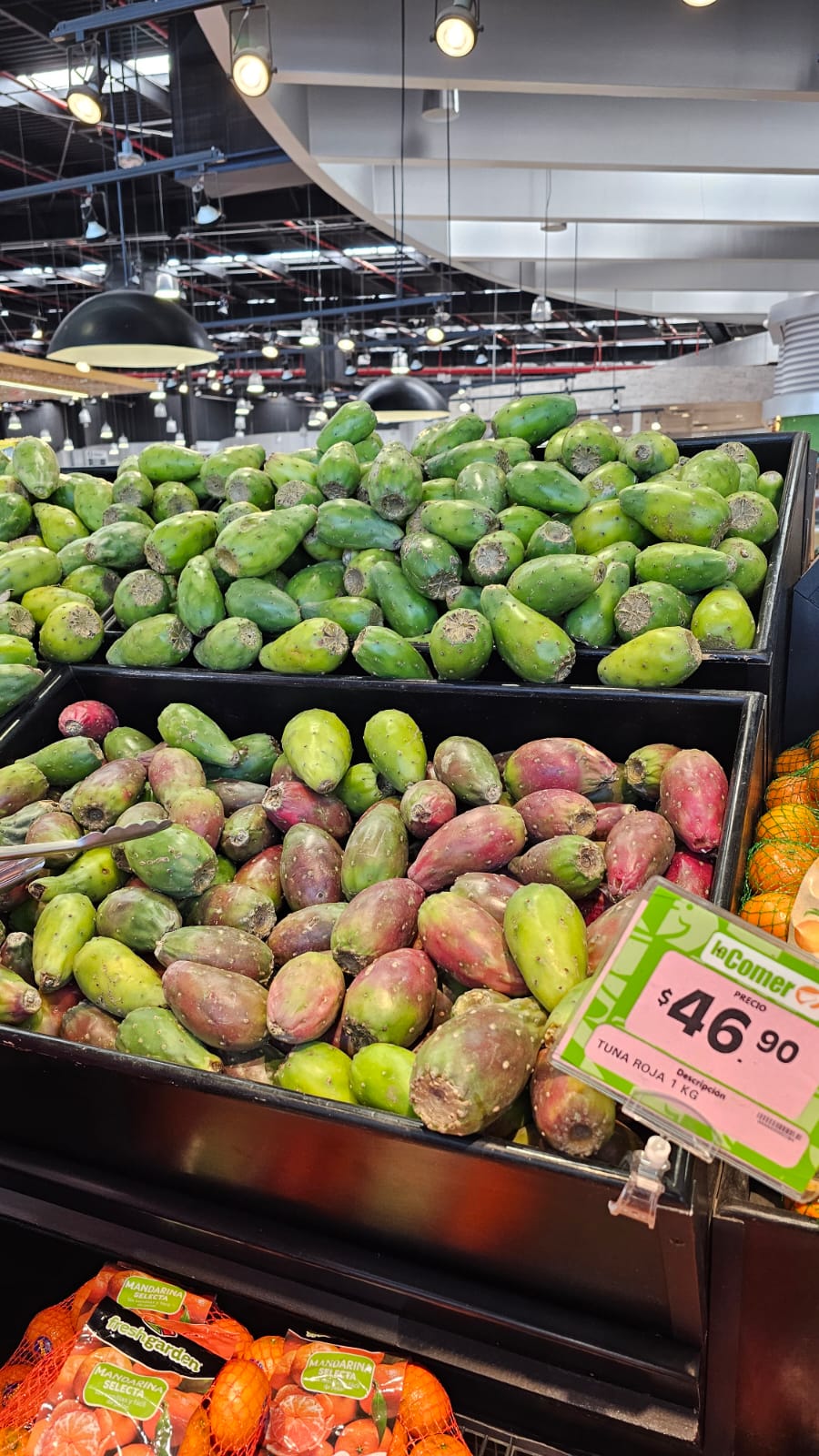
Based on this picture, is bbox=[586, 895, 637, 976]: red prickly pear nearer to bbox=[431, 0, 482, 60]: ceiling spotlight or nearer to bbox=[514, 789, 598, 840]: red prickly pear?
bbox=[514, 789, 598, 840]: red prickly pear

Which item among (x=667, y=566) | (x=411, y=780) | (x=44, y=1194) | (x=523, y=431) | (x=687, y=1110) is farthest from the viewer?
(x=523, y=431)

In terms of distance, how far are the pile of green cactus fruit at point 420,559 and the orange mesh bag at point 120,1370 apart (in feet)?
3.05

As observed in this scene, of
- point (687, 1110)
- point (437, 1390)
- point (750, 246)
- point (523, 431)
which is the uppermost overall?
point (750, 246)

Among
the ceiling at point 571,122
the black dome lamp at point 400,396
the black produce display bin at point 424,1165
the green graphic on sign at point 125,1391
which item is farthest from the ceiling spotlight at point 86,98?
the green graphic on sign at point 125,1391

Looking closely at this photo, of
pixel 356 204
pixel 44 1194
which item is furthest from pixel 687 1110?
→ pixel 356 204

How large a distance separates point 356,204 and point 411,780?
7.14 meters

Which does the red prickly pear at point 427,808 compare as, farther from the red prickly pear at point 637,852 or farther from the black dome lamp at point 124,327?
the black dome lamp at point 124,327

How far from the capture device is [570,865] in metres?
1.18

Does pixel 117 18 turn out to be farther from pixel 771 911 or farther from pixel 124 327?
pixel 771 911

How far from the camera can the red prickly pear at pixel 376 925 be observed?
114cm

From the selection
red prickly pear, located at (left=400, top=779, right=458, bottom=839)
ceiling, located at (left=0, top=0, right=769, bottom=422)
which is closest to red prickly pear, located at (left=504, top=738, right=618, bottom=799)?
red prickly pear, located at (left=400, top=779, right=458, bottom=839)

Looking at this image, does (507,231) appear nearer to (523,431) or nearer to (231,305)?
(523,431)

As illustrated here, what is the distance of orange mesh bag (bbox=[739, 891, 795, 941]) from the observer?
118 centimetres

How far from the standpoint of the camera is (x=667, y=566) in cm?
155
